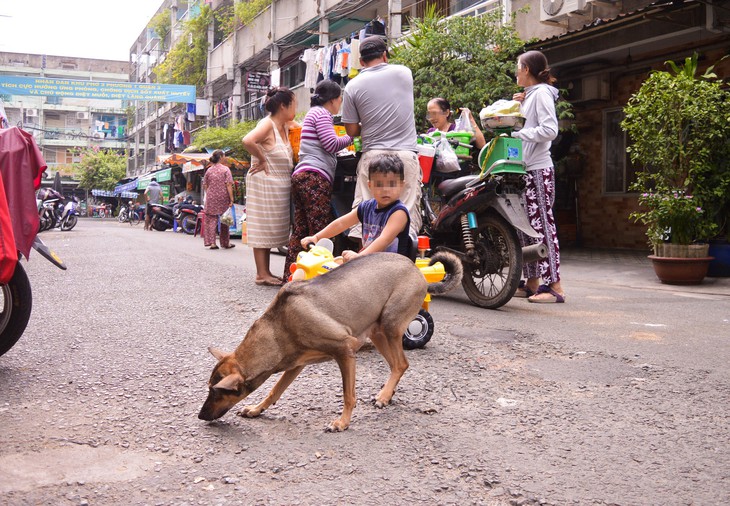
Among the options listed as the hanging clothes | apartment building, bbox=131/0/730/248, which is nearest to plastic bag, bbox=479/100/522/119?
apartment building, bbox=131/0/730/248

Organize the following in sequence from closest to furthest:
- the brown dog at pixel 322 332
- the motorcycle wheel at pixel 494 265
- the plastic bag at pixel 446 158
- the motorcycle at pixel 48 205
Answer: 1. the brown dog at pixel 322 332
2. the motorcycle wheel at pixel 494 265
3. the plastic bag at pixel 446 158
4. the motorcycle at pixel 48 205

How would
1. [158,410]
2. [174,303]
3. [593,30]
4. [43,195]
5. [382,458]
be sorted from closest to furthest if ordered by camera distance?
[382,458] < [158,410] < [174,303] < [593,30] < [43,195]

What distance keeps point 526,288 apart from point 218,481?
177 inches

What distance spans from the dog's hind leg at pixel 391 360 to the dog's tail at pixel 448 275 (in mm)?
1014

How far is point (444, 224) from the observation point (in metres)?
5.88

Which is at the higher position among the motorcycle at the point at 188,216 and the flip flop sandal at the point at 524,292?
the motorcycle at the point at 188,216

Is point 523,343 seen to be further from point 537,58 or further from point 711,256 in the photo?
point 711,256

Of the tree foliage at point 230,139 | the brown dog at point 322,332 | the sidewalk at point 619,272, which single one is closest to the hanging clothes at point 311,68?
the tree foliage at point 230,139

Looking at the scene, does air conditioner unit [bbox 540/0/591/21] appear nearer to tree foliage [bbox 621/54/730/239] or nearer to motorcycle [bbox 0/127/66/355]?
tree foliage [bbox 621/54/730/239]

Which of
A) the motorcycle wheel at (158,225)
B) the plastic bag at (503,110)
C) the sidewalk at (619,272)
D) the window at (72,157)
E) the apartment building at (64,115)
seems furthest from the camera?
A: the window at (72,157)

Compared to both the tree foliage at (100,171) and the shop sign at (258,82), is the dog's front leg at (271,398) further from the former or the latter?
the tree foliage at (100,171)

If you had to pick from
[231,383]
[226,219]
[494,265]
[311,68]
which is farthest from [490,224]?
[311,68]

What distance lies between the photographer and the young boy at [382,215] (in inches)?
141

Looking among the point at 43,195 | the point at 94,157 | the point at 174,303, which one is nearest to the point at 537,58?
the point at 174,303
